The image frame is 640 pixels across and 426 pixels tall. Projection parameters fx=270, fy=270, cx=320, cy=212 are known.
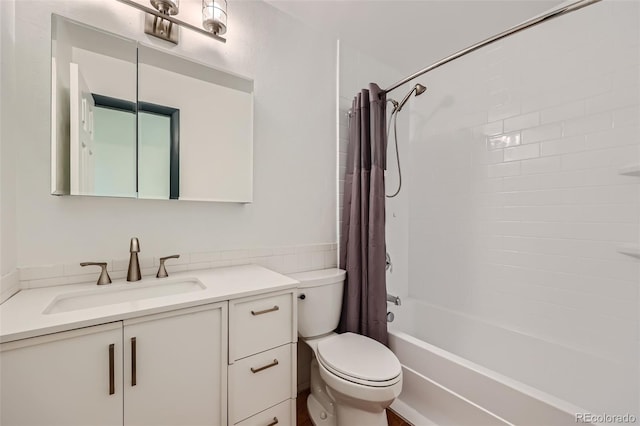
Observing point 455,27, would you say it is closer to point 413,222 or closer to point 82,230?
point 413,222

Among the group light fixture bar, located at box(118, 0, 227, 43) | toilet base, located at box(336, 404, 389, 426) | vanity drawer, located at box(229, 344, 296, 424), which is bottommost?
toilet base, located at box(336, 404, 389, 426)

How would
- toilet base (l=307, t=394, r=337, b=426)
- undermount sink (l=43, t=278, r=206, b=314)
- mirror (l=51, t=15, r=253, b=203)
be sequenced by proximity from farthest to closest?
toilet base (l=307, t=394, r=337, b=426) < mirror (l=51, t=15, r=253, b=203) < undermount sink (l=43, t=278, r=206, b=314)

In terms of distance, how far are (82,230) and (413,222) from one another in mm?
2256

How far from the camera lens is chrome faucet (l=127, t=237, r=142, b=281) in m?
1.14

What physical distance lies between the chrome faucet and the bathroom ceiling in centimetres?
157

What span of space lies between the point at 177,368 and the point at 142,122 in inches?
41.8

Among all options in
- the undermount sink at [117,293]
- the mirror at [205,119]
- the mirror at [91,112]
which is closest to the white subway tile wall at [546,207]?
the mirror at [205,119]

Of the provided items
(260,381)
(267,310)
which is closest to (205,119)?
(267,310)

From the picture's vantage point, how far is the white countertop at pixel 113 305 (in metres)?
0.74

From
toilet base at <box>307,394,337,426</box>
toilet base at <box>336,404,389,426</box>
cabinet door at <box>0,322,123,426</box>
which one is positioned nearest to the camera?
cabinet door at <box>0,322,123,426</box>

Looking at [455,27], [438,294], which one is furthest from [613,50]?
[438,294]

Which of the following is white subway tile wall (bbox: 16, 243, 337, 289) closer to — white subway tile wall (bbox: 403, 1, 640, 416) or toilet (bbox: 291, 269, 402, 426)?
toilet (bbox: 291, 269, 402, 426)

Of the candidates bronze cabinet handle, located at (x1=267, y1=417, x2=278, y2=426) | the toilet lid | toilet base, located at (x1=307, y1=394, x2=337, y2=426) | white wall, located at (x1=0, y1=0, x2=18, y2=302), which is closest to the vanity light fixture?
white wall, located at (x1=0, y1=0, x2=18, y2=302)

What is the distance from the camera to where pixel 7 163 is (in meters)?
0.95
